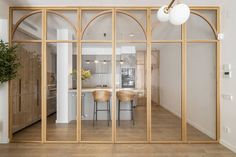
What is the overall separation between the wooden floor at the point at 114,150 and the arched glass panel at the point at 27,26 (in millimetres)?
2664

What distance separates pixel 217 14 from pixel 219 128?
2.59m

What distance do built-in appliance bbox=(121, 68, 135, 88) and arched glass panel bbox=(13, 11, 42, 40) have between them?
494 cm

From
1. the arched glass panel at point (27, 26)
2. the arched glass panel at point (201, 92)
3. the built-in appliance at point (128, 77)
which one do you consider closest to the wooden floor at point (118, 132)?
the arched glass panel at point (201, 92)

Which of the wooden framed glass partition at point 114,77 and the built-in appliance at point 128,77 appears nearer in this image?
the wooden framed glass partition at point 114,77

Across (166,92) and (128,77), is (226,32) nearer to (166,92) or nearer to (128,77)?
(166,92)

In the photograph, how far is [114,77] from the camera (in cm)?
458

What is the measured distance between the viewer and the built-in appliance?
399 inches

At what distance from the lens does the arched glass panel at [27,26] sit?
15.5 ft

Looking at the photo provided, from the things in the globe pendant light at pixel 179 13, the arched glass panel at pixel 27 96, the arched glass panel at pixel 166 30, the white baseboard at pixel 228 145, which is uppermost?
the arched glass panel at pixel 166 30

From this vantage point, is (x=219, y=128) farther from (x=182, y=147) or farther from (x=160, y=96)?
(x=160, y=96)

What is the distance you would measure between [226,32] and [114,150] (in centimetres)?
347

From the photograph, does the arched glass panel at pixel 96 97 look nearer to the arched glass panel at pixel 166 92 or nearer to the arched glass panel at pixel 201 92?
the arched glass panel at pixel 166 92

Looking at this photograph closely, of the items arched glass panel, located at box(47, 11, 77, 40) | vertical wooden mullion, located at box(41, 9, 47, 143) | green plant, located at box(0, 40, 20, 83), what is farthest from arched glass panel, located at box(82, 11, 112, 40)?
green plant, located at box(0, 40, 20, 83)

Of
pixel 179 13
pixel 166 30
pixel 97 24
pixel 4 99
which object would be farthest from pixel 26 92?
pixel 179 13
